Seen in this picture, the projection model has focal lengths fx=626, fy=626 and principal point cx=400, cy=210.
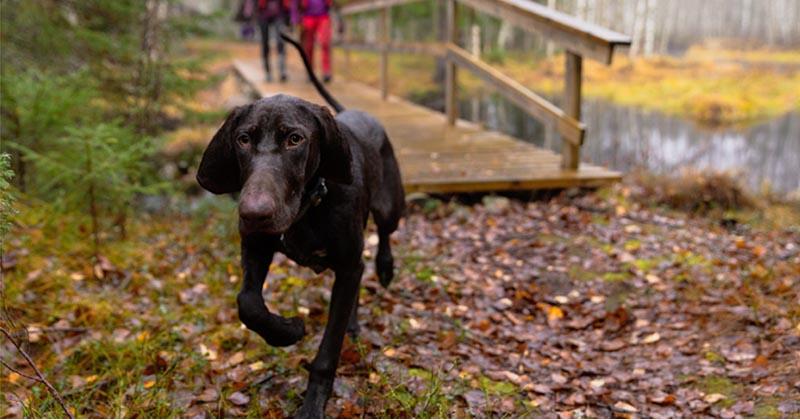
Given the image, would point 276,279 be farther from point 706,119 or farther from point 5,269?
point 706,119

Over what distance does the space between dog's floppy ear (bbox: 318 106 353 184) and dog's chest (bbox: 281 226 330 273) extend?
25 cm

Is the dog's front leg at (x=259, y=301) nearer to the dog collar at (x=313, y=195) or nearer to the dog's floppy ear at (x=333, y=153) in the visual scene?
the dog collar at (x=313, y=195)

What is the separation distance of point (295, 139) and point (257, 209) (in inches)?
13.8

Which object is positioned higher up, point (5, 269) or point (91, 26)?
point (91, 26)

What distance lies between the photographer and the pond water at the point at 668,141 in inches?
399

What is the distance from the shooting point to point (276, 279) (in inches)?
174

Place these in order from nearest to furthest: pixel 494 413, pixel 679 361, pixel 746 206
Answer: pixel 494 413 < pixel 679 361 < pixel 746 206

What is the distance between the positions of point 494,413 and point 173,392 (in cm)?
150

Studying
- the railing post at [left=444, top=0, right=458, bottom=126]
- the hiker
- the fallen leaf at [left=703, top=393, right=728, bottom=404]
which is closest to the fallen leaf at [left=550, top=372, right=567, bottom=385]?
the fallen leaf at [left=703, top=393, right=728, bottom=404]

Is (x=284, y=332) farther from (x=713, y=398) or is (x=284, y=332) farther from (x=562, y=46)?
(x=562, y=46)

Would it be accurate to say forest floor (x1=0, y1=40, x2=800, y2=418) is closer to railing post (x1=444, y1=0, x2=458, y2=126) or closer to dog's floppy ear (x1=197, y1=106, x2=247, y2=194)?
dog's floppy ear (x1=197, y1=106, x2=247, y2=194)

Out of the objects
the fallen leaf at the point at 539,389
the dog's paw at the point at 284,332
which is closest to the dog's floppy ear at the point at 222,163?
the dog's paw at the point at 284,332

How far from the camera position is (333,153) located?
2.39 meters

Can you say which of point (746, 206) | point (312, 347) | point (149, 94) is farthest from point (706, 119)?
point (312, 347)
